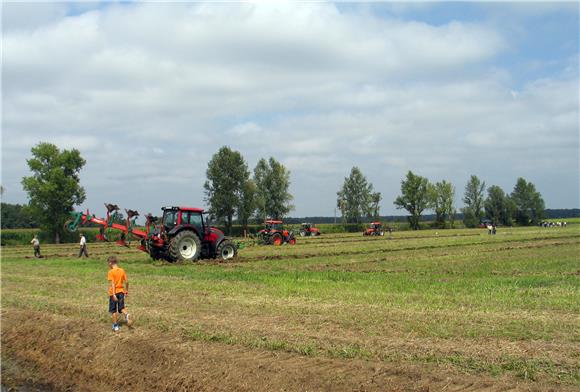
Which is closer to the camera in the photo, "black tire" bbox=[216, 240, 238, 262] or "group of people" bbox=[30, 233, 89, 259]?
"black tire" bbox=[216, 240, 238, 262]

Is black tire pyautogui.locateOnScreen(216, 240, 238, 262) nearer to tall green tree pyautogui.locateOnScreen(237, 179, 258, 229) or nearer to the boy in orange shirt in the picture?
the boy in orange shirt

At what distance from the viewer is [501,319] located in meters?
9.95

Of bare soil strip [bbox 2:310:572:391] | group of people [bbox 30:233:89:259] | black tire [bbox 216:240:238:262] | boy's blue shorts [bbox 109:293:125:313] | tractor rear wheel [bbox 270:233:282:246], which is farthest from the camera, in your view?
tractor rear wheel [bbox 270:233:282:246]

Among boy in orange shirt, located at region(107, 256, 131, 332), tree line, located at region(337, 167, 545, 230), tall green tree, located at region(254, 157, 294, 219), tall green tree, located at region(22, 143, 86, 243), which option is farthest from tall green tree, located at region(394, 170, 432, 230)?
boy in orange shirt, located at region(107, 256, 131, 332)

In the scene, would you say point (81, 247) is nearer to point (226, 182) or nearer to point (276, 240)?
point (276, 240)

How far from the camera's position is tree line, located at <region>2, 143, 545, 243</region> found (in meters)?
60.9

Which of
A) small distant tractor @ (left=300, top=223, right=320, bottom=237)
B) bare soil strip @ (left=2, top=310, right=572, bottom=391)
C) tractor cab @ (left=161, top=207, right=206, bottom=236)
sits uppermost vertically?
tractor cab @ (left=161, top=207, right=206, bottom=236)

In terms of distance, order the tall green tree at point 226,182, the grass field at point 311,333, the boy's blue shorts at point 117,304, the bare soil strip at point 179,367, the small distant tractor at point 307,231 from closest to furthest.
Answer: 1. the bare soil strip at point 179,367
2. the grass field at point 311,333
3. the boy's blue shorts at point 117,304
4. the small distant tractor at point 307,231
5. the tall green tree at point 226,182

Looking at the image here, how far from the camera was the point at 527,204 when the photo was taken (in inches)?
4466

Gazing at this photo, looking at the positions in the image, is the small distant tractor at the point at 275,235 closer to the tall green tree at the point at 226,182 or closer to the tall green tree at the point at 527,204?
the tall green tree at the point at 226,182

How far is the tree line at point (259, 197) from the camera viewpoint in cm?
6094

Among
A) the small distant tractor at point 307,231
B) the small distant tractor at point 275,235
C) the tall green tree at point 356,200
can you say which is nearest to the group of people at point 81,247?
the small distant tractor at point 275,235

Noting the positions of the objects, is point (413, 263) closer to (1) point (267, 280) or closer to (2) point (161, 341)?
(1) point (267, 280)

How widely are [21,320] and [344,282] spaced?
847cm
